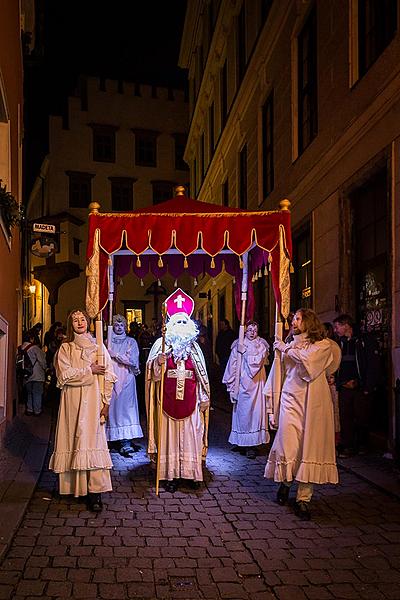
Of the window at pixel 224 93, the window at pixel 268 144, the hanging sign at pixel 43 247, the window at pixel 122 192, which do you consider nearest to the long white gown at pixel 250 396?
the hanging sign at pixel 43 247

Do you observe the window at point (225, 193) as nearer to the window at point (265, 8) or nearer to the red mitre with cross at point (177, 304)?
the window at point (265, 8)

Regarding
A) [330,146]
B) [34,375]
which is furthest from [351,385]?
[34,375]

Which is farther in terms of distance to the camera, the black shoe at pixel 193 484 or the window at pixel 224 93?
the window at pixel 224 93

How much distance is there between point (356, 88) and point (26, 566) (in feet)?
27.4

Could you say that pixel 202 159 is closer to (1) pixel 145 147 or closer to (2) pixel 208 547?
(1) pixel 145 147

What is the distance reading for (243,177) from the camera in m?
19.5

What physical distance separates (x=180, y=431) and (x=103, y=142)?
2814 centimetres

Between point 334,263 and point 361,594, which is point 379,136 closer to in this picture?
point 334,263

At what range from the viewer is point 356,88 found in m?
9.89

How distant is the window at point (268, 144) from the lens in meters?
15.8

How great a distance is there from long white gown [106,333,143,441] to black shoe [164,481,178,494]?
85.9 inches

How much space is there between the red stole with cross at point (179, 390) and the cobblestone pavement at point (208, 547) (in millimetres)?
910

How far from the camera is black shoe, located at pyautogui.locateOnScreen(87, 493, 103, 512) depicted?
6242 mm

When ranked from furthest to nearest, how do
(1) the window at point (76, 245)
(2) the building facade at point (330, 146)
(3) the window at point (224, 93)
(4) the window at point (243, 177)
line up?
1. (1) the window at point (76, 245)
2. (3) the window at point (224, 93)
3. (4) the window at point (243, 177)
4. (2) the building facade at point (330, 146)
